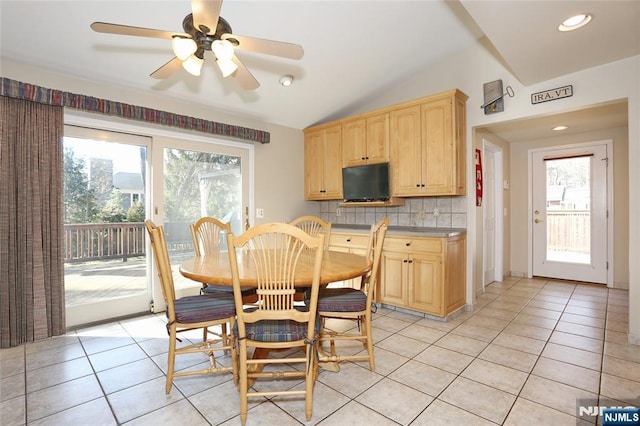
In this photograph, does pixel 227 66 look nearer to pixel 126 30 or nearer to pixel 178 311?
pixel 126 30

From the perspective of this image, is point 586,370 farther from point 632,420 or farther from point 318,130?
point 318,130

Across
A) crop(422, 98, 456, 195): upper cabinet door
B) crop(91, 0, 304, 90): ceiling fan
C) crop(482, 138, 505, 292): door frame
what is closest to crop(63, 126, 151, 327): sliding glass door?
crop(91, 0, 304, 90): ceiling fan

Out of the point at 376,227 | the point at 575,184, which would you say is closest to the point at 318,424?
the point at 376,227

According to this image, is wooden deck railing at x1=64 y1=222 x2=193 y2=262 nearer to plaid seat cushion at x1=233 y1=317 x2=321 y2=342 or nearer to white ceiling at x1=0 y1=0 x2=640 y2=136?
white ceiling at x1=0 y1=0 x2=640 y2=136

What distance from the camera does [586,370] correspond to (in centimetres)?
218

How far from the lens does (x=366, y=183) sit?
4.04 meters

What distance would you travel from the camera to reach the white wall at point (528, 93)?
2580mm

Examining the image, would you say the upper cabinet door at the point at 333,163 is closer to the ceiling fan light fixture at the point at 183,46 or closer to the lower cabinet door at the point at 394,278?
the lower cabinet door at the point at 394,278

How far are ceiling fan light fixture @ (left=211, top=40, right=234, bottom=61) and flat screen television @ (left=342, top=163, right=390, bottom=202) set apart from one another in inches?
94.6

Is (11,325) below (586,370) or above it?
above

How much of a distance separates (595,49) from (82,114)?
14.8 feet

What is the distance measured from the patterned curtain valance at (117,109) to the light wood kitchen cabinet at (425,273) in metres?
2.35

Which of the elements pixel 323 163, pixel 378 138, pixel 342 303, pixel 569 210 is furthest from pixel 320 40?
pixel 569 210
